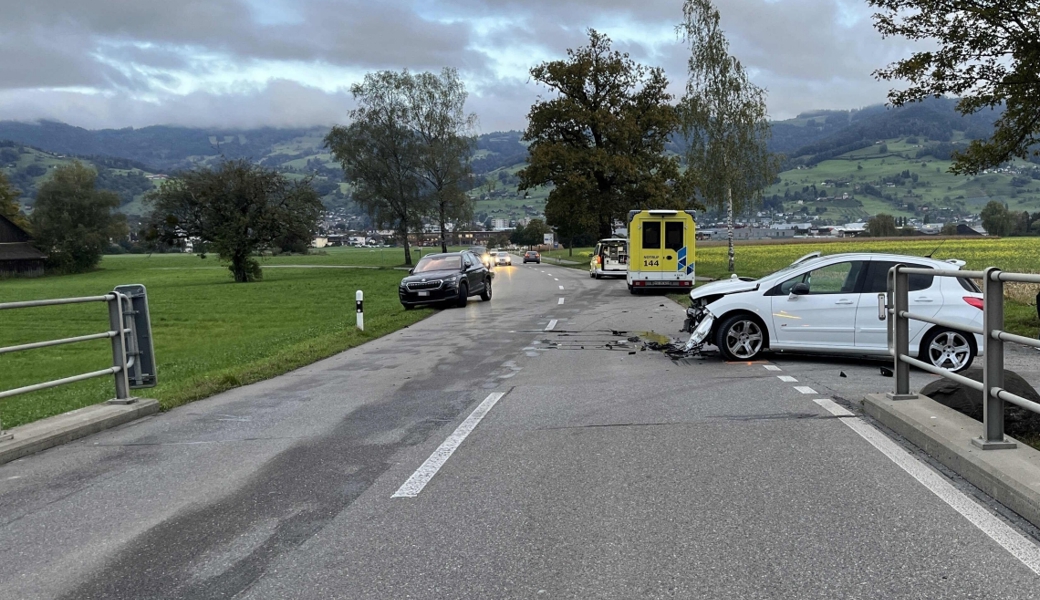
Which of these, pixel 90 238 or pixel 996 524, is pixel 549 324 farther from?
pixel 90 238

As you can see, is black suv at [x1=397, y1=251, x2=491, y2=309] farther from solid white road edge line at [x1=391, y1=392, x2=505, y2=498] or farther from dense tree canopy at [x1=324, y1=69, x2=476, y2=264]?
dense tree canopy at [x1=324, y1=69, x2=476, y2=264]

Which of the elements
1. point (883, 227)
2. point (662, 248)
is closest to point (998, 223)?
point (883, 227)

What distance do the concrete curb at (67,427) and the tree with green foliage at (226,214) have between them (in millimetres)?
43116

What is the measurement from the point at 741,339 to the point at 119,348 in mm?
7889

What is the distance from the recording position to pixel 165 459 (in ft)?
19.0

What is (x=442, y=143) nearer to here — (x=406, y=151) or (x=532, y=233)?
(x=406, y=151)

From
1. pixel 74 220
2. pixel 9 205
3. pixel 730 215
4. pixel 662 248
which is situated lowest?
pixel 662 248

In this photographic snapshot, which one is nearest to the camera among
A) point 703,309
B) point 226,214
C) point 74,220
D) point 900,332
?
point 900,332

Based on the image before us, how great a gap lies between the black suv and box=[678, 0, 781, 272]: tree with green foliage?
55.8 feet

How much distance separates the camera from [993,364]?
15.4ft

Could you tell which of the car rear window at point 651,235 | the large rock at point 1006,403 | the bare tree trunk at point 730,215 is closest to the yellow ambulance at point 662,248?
the car rear window at point 651,235

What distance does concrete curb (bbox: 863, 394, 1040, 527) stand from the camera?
13.3 feet

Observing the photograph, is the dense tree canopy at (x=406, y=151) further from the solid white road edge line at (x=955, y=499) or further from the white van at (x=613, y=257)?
the solid white road edge line at (x=955, y=499)

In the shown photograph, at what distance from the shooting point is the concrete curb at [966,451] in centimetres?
405
